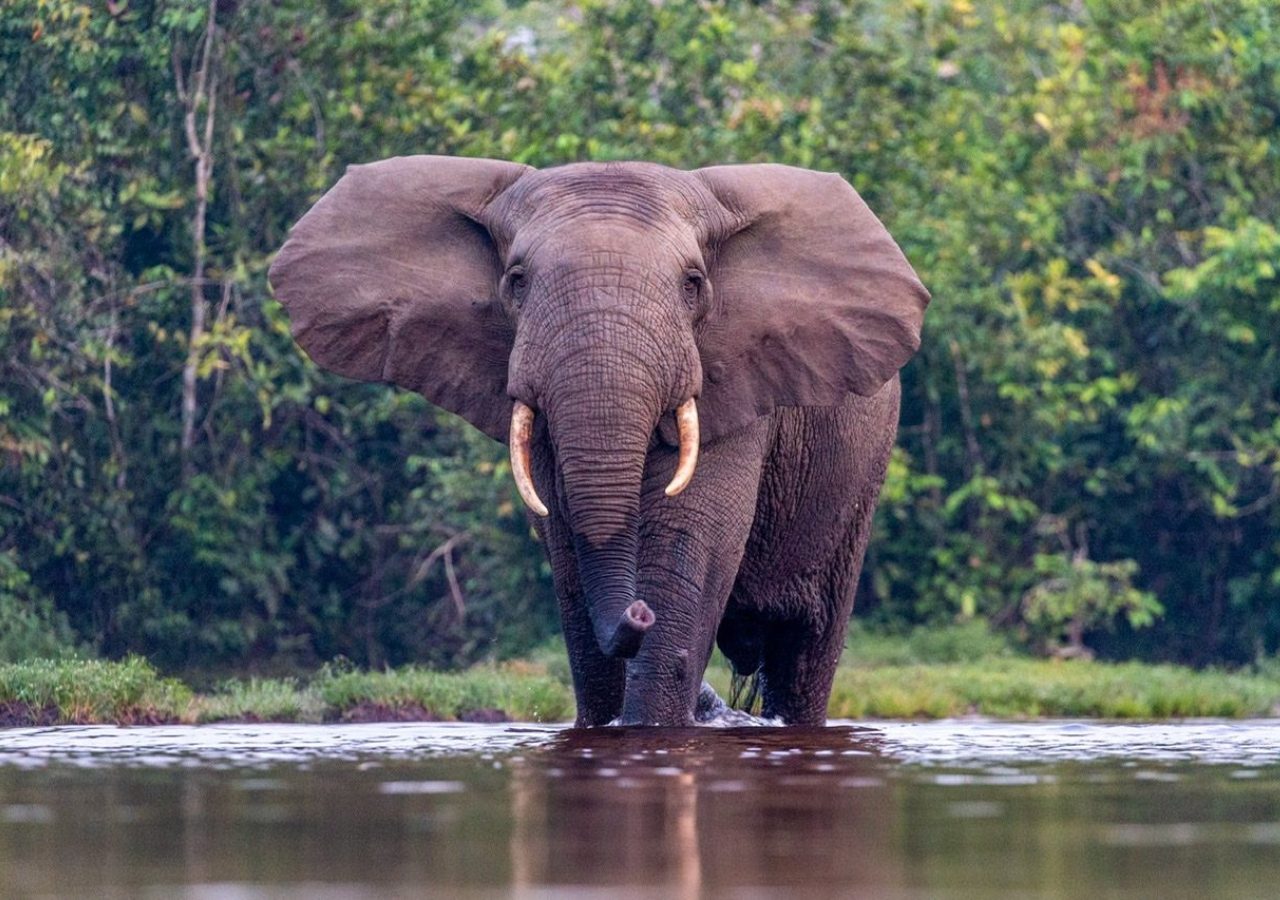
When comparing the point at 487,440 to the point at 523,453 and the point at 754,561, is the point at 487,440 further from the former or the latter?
the point at 523,453

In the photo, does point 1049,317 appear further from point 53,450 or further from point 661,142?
point 53,450

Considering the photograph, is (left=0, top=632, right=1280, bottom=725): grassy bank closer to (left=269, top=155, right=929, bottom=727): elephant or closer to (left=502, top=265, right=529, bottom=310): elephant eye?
(left=269, top=155, right=929, bottom=727): elephant

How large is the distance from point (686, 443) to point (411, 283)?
1.35 meters

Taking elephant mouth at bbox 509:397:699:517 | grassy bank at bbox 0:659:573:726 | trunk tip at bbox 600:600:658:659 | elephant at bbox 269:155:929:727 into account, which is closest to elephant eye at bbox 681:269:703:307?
elephant at bbox 269:155:929:727

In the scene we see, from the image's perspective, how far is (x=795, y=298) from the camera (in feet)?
30.4

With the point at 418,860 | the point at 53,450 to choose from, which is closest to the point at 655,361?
the point at 418,860

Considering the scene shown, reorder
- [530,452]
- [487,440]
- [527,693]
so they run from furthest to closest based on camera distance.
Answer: [487,440] < [527,693] < [530,452]

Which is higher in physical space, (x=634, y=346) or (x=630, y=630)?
(x=634, y=346)

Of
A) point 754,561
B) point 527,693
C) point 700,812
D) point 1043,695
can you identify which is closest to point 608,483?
point 754,561

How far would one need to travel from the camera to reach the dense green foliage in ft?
48.2

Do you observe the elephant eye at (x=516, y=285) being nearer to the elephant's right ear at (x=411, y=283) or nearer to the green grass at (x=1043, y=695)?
the elephant's right ear at (x=411, y=283)

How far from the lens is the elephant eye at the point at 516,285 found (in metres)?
8.57

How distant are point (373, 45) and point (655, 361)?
7855 millimetres

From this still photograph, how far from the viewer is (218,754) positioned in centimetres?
812
